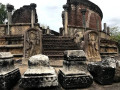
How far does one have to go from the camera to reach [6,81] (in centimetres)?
235

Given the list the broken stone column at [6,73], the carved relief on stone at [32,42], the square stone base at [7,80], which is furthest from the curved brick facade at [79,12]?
the square stone base at [7,80]

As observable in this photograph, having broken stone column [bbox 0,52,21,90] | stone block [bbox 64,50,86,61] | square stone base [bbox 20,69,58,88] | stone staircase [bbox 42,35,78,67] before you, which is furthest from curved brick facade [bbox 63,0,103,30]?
square stone base [bbox 20,69,58,88]

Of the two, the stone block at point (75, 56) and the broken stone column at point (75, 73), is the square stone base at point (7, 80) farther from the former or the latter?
the stone block at point (75, 56)

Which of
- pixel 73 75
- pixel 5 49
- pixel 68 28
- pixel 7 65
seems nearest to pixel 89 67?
pixel 73 75

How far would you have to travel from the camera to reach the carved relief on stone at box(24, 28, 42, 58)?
630cm

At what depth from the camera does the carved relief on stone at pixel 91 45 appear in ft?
21.5

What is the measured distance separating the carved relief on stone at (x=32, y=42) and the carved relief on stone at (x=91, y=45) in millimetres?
2307

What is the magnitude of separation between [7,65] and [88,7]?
24.0 m

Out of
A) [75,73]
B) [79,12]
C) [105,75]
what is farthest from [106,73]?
[79,12]

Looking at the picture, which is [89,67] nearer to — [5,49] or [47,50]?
[47,50]

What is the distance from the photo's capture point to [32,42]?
6332 millimetres

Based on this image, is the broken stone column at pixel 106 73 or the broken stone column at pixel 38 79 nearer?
the broken stone column at pixel 38 79

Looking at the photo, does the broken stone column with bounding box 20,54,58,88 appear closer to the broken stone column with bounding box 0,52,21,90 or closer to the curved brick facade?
the broken stone column with bounding box 0,52,21,90

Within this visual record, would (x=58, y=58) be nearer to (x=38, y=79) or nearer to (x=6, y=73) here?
(x=6, y=73)
